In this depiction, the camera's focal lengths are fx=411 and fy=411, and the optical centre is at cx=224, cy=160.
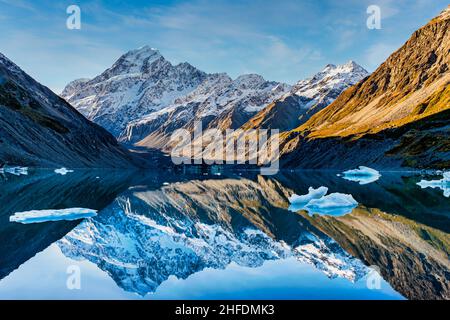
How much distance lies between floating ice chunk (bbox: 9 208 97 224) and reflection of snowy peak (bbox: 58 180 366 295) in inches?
56.3

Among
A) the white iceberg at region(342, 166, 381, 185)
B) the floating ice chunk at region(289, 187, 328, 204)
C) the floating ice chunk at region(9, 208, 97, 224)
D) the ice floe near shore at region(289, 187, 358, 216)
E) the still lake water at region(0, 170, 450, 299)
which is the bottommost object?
the still lake water at region(0, 170, 450, 299)

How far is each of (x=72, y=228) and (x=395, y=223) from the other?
30.6 meters

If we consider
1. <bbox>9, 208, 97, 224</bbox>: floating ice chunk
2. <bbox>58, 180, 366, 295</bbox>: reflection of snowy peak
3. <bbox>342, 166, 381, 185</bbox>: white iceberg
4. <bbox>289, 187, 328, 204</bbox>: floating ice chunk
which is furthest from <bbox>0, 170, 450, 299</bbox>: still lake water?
<bbox>342, 166, 381, 185</bbox>: white iceberg

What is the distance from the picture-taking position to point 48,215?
133 ft

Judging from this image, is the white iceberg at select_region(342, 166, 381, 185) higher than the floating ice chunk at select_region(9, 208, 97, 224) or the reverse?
higher

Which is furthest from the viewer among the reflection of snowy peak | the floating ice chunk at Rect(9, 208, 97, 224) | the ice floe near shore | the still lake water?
the ice floe near shore

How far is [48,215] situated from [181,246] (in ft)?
53.9

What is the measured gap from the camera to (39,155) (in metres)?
168

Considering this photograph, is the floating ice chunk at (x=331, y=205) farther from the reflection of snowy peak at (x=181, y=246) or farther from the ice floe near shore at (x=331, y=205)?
the reflection of snowy peak at (x=181, y=246)

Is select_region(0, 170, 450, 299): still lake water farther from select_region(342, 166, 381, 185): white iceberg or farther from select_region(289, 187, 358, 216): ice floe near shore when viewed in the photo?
select_region(342, 166, 381, 185): white iceberg

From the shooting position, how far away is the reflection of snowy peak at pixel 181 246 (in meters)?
24.0

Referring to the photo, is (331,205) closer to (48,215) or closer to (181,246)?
(181,246)

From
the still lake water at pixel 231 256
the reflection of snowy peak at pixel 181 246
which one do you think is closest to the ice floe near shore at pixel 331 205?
the still lake water at pixel 231 256

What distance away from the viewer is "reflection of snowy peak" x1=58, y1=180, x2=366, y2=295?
78.6 ft
